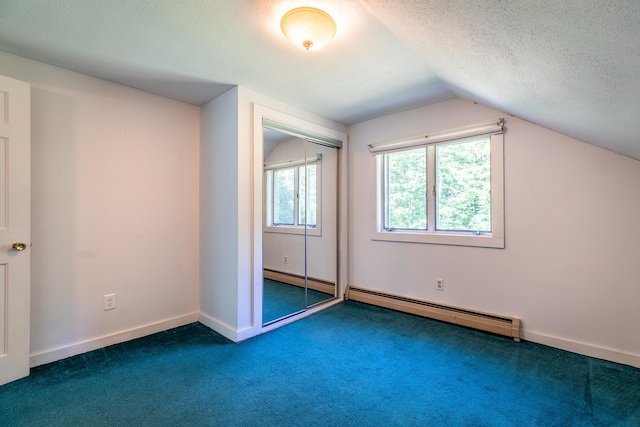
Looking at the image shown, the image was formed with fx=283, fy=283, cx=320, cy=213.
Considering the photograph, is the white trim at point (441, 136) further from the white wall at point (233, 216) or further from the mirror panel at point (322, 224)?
the white wall at point (233, 216)

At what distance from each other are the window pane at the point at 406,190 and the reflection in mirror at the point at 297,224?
692mm

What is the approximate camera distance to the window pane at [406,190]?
10.4 ft

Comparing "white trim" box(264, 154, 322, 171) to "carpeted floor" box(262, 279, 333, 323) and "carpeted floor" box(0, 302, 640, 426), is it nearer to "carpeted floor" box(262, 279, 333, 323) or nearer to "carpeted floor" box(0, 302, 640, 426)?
"carpeted floor" box(262, 279, 333, 323)

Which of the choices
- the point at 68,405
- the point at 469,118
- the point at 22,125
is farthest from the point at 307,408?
the point at 469,118

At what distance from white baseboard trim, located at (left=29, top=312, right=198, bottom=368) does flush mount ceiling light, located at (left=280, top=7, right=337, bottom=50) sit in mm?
2713

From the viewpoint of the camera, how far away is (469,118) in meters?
2.77

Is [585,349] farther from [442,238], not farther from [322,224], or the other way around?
[322,224]

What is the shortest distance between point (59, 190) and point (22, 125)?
51 centimetres

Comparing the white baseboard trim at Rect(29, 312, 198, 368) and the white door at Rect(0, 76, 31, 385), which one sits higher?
the white door at Rect(0, 76, 31, 385)

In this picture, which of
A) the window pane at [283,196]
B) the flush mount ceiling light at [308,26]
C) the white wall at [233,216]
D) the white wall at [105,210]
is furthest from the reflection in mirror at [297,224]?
the flush mount ceiling light at [308,26]

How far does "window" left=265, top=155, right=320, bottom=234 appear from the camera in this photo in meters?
3.00

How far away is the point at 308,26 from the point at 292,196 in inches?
74.2

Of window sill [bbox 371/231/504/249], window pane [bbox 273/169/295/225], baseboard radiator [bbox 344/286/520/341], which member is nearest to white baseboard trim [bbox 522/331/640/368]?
baseboard radiator [bbox 344/286/520/341]

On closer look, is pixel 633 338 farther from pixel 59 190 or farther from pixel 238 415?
pixel 59 190
